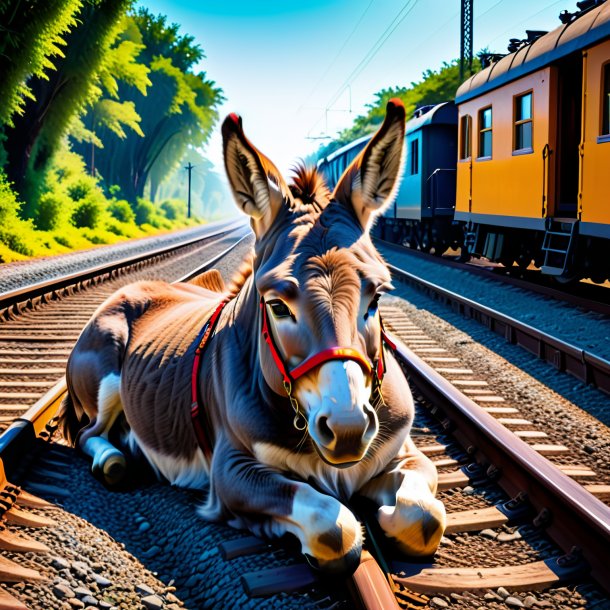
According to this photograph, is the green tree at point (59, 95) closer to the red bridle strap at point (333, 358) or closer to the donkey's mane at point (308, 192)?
the donkey's mane at point (308, 192)

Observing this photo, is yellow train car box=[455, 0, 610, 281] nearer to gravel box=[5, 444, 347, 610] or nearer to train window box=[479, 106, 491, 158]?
train window box=[479, 106, 491, 158]

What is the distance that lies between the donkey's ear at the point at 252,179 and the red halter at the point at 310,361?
0.37 meters

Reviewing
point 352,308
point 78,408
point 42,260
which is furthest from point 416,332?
point 42,260

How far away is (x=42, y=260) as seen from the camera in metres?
20.5

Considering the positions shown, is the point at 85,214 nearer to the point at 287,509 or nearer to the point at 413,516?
the point at 287,509

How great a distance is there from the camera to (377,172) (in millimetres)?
2891

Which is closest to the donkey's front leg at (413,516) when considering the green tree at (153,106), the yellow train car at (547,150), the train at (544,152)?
the train at (544,152)

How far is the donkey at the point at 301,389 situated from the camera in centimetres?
245

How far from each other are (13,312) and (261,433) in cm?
769

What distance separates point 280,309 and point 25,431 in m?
2.28

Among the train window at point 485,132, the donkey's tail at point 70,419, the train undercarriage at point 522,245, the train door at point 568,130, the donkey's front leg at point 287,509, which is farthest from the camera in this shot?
the train window at point 485,132

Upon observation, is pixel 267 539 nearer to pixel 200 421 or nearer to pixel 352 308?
pixel 200 421

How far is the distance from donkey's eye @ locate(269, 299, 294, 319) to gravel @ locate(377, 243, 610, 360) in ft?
16.8

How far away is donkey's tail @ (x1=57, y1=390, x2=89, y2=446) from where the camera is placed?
442cm
